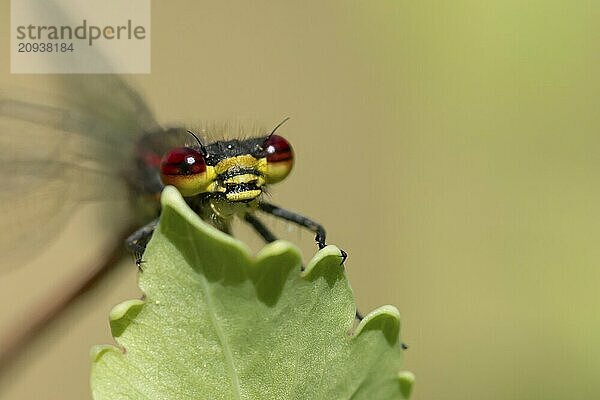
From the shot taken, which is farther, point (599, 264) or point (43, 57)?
point (43, 57)

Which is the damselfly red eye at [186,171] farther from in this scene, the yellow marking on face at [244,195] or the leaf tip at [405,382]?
the leaf tip at [405,382]

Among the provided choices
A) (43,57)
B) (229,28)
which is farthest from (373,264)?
(43,57)

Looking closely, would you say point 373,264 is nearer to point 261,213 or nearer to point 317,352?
Answer: point 261,213

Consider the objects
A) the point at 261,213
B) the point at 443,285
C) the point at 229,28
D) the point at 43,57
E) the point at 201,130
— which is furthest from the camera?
the point at 229,28

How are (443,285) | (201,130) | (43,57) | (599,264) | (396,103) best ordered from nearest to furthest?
(201,130) < (599,264) < (43,57) < (443,285) < (396,103)

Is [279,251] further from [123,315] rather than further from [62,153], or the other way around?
[62,153]
